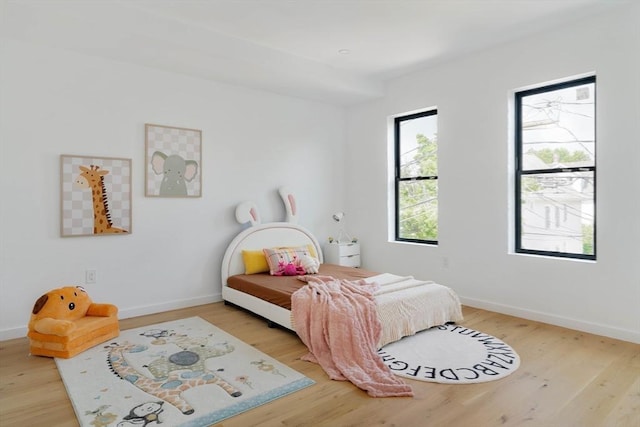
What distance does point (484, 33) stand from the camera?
3.73 metres

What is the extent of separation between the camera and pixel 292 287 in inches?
142

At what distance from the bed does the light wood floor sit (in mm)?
561

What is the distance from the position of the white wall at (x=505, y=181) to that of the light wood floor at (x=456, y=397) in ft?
1.71

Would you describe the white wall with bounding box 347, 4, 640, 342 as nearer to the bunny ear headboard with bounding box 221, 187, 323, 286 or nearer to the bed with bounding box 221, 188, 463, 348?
the bed with bounding box 221, 188, 463, 348

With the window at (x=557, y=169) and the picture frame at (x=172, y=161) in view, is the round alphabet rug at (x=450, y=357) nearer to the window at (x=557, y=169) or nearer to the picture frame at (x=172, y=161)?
the window at (x=557, y=169)

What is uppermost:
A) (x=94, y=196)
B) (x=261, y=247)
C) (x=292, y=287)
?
(x=94, y=196)

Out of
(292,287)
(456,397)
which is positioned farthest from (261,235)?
(456,397)

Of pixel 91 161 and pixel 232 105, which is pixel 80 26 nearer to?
pixel 91 161

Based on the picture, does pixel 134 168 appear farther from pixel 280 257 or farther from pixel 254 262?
pixel 280 257

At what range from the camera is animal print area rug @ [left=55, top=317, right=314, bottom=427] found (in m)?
2.12

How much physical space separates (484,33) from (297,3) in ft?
6.04

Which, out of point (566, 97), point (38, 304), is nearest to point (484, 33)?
point (566, 97)

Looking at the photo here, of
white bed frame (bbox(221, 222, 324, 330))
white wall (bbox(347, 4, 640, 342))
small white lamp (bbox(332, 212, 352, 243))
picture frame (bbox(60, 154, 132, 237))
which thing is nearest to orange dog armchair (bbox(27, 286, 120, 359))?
picture frame (bbox(60, 154, 132, 237))

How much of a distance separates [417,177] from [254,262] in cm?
231
